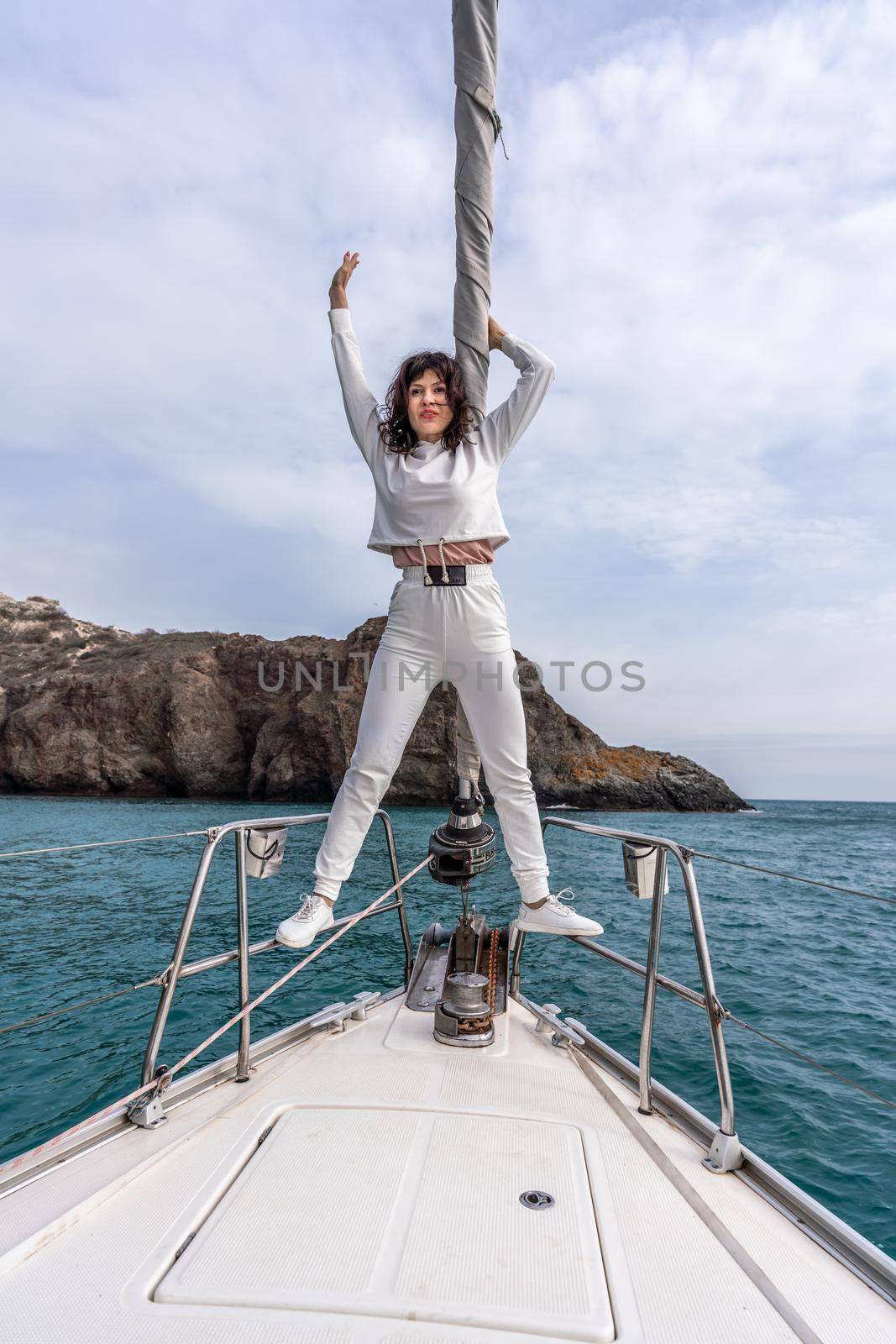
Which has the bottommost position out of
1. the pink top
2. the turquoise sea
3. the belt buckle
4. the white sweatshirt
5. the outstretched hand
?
the turquoise sea

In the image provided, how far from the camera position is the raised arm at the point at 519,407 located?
2.32 m

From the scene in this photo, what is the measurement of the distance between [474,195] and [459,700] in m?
1.91

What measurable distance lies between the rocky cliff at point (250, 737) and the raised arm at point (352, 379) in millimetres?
27971

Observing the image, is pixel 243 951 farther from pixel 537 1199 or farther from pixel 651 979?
pixel 651 979

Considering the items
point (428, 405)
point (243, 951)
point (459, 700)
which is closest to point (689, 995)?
point (459, 700)

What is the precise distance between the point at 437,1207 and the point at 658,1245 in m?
0.44

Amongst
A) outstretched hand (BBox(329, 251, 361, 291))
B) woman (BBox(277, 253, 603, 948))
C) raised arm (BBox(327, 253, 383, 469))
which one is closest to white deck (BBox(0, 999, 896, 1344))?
woman (BBox(277, 253, 603, 948))

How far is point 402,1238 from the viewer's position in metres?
1.30

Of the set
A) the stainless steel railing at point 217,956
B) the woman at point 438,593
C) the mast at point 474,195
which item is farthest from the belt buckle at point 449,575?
the stainless steel railing at point 217,956

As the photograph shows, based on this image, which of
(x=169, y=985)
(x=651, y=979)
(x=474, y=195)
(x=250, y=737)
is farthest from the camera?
(x=250, y=737)

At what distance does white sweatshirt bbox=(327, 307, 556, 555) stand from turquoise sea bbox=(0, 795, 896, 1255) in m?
3.09

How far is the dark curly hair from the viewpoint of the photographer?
7.75ft

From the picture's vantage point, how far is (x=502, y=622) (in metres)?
2.33

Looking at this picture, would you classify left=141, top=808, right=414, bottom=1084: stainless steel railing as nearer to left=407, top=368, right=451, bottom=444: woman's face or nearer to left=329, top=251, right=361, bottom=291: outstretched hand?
left=407, top=368, right=451, bottom=444: woman's face
